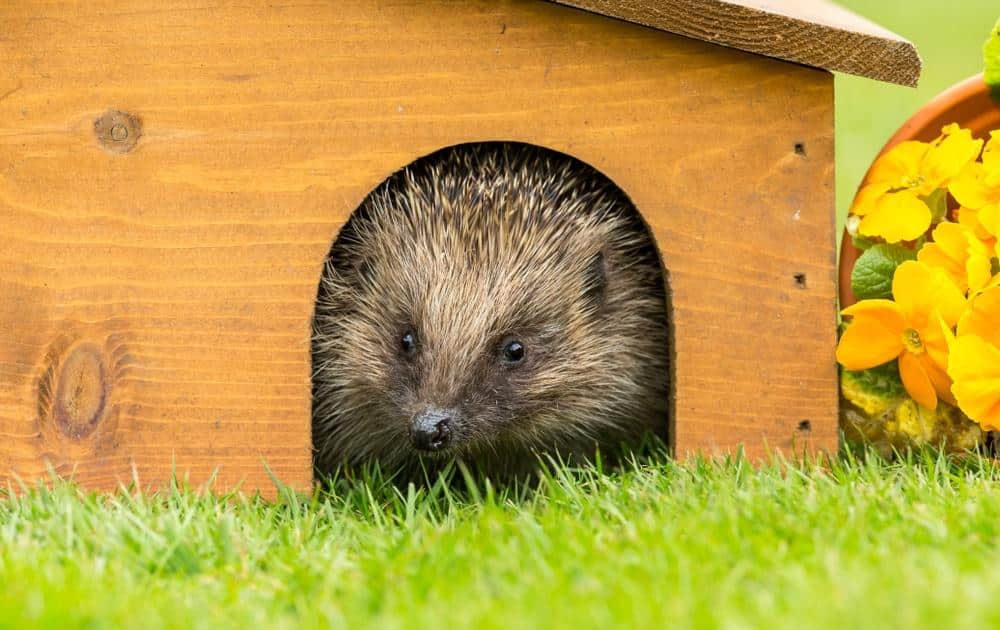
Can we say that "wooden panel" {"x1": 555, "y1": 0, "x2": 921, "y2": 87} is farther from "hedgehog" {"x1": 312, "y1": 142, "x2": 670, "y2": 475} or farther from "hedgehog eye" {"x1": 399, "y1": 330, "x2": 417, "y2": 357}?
"hedgehog eye" {"x1": 399, "y1": 330, "x2": 417, "y2": 357}

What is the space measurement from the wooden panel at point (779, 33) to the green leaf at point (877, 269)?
21.9 inches

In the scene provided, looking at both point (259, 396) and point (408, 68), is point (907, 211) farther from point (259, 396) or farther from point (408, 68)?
point (259, 396)

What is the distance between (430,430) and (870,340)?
1.34m

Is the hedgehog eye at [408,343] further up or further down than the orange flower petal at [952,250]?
further down

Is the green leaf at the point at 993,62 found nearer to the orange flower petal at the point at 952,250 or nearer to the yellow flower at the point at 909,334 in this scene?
the orange flower petal at the point at 952,250

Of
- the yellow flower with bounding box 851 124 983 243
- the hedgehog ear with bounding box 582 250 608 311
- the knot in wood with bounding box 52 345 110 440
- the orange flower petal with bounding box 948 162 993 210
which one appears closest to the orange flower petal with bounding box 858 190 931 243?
the yellow flower with bounding box 851 124 983 243

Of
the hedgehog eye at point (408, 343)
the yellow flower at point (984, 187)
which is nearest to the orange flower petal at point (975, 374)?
the yellow flower at point (984, 187)

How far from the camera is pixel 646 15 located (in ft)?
12.2

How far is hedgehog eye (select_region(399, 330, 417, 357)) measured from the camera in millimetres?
3942

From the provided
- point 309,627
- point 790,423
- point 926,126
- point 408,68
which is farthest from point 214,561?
point 926,126

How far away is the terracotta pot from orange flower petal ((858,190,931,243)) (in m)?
0.37

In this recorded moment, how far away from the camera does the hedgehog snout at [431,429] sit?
3594 millimetres

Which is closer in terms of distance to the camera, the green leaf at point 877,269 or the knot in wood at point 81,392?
the knot in wood at point 81,392

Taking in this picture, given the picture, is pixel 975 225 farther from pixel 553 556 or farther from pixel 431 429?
pixel 553 556
